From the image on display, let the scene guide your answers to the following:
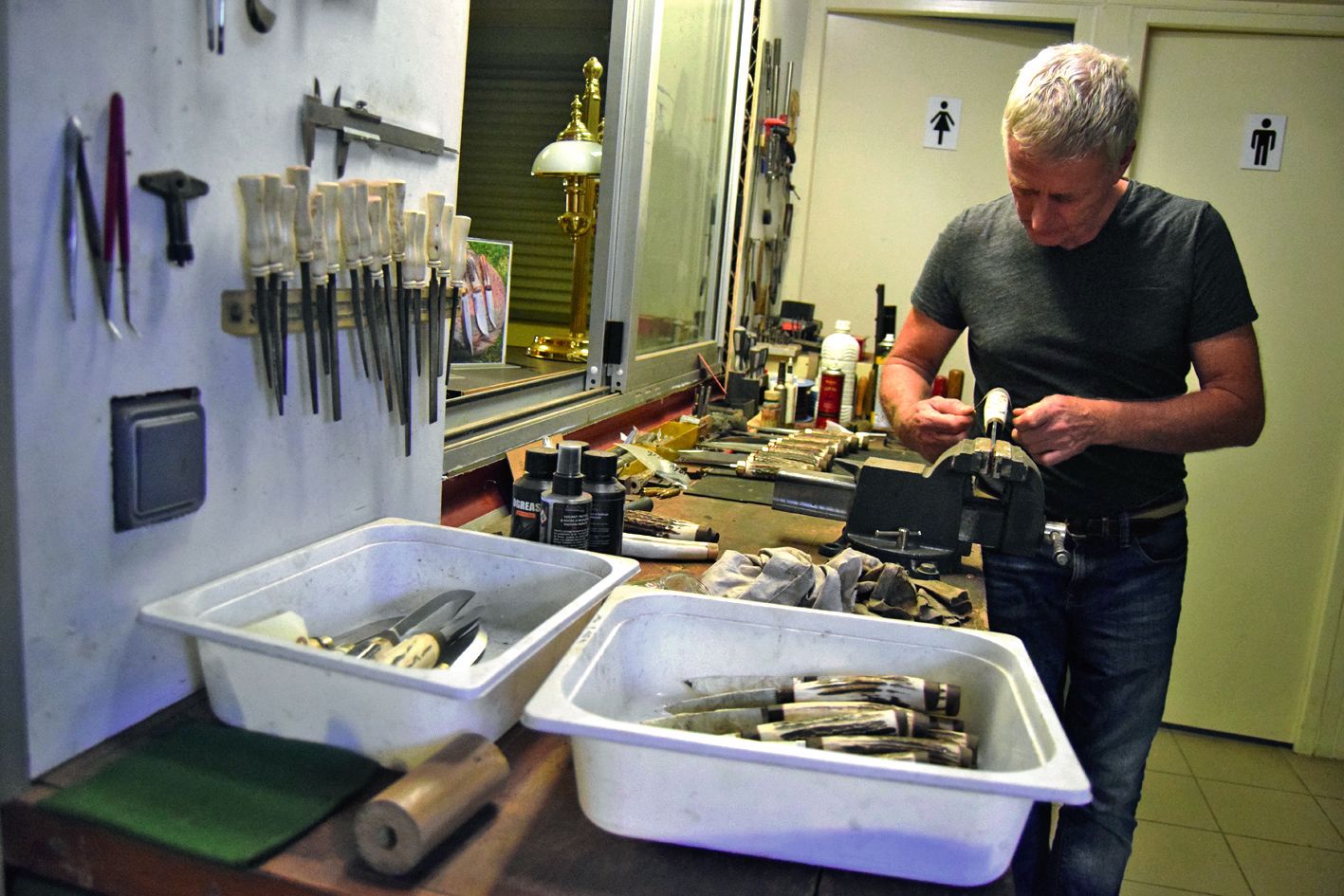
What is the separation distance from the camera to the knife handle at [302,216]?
981mm

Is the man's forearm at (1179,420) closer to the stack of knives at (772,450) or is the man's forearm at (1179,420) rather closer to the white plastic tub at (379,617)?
the stack of knives at (772,450)

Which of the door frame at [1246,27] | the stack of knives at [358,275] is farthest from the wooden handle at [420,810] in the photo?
the door frame at [1246,27]

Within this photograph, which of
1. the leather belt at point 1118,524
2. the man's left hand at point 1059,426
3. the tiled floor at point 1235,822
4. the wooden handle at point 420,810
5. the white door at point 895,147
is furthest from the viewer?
the white door at point 895,147

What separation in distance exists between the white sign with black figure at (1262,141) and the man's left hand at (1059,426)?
2729 mm

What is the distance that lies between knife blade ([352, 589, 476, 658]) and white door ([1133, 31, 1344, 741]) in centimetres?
341

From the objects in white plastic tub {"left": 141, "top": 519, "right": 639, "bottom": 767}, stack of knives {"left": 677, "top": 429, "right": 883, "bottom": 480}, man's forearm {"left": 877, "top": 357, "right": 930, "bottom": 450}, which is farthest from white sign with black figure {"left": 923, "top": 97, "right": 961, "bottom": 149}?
white plastic tub {"left": 141, "top": 519, "right": 639, "bottom": 767}

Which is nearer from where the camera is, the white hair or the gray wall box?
the gray wall box

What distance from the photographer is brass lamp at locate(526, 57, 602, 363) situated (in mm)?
2443

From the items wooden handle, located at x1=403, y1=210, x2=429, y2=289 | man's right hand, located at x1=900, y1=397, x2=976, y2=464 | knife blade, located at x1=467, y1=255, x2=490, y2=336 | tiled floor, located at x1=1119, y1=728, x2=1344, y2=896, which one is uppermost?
wooden handle, located at x1=403, y1=210, x2=429, y2=289

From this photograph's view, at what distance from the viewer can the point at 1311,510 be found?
376 centimetres

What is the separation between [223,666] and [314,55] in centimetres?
62

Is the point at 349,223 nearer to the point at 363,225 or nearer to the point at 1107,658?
the point at 363,225

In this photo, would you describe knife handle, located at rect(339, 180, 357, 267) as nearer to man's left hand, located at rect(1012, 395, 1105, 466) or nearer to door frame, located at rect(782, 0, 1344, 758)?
man's left hand, located at rect(1012, 395, 1105, 466)

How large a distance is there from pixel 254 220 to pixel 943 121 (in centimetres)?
362
